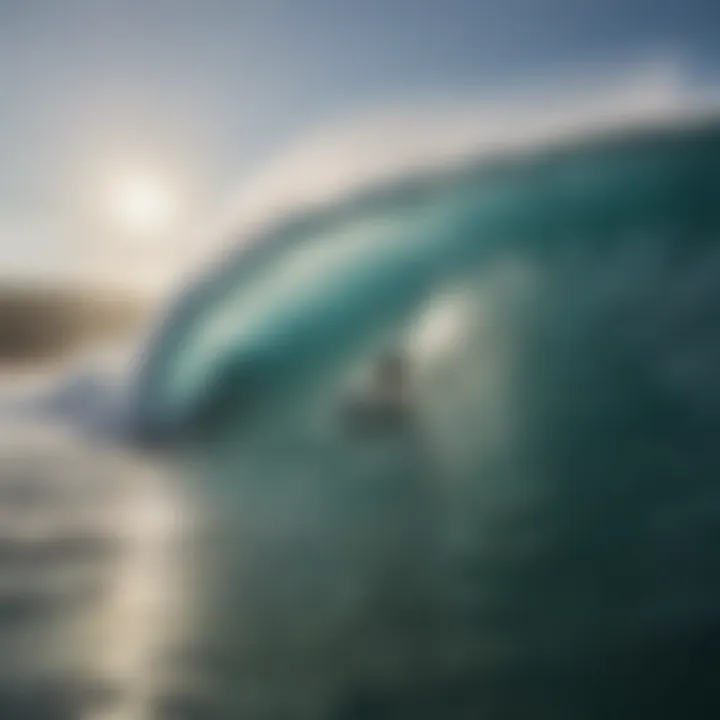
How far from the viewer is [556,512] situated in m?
1.21

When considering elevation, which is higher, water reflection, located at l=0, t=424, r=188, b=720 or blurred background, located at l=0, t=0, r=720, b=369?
blurred background, located at l=0, t=0, r=720, b=369

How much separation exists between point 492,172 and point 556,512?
0.59 m

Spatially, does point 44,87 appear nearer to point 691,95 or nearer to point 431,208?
point 431,208

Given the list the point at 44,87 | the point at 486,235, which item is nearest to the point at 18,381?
the point at 44,87

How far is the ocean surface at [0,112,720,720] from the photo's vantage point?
0.93 m

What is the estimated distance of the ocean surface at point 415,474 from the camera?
3.04ft

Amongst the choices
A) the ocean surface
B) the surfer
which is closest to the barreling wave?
the ocean surface

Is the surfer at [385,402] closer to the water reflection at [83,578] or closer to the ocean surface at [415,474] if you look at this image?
the ocean surface at [415,474]

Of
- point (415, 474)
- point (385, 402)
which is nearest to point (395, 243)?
point (385, 402)

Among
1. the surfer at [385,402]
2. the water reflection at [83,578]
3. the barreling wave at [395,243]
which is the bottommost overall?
the water reflection at [83,578]

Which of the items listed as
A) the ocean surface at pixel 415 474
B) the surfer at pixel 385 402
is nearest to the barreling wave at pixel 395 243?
the ocean surface at pixel 415 474

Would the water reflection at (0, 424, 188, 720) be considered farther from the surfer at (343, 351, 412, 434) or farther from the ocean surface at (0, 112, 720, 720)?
the surfer at (343, 351, 412, 434)

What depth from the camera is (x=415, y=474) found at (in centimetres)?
123

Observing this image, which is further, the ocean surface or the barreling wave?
the barreling wave
